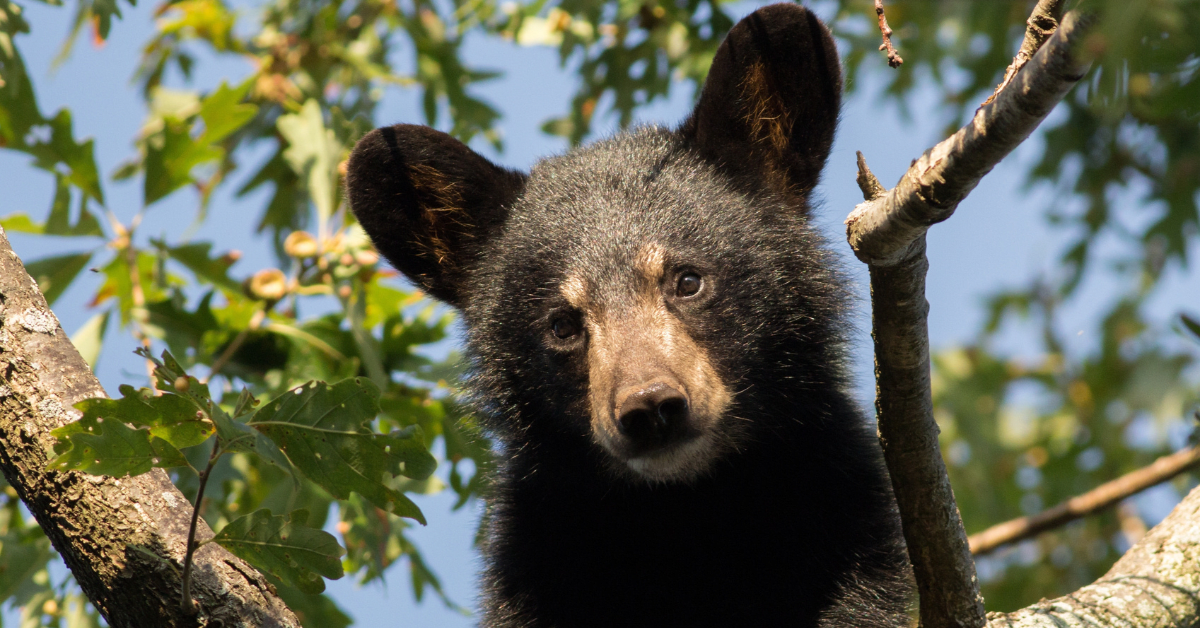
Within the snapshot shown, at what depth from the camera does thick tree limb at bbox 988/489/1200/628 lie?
11.0 feet

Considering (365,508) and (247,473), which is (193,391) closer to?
(365,508)

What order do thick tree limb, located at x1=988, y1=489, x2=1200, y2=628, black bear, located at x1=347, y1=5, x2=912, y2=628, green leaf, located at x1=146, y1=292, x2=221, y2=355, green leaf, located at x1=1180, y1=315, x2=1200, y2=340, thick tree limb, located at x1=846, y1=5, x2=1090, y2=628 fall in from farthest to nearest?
1. green leaf, located at x1=146, y1=292, x2=221, y2=355
2. black bear, located at x1=347, y1=5, x2=912, y2=628
3. green leaf, located at x1=1180, y1=315, x2=1200, y2=340
4. thick tree limb, located at x1=988, y1=489, x2=1200, y2=628
5. thick tree limb, located at x1=846, y1=5, x2=1090, y2=628

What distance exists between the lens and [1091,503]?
5.49 metres

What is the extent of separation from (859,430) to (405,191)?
2344mm

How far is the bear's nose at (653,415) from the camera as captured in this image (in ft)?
11.2

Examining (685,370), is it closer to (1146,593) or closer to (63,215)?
(1146,593)

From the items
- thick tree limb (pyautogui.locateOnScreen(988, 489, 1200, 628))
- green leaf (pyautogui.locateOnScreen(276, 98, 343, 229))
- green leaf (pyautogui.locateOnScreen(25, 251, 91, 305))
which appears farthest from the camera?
green leaf (pyautogui.locateOnScreen(276, 98, 343, 229))

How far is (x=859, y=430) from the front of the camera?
4160mm

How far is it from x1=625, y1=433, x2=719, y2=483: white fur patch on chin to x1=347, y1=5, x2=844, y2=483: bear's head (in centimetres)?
1

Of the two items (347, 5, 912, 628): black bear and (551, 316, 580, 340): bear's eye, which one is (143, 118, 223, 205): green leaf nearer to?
(347, 5, 912, 628): black bear

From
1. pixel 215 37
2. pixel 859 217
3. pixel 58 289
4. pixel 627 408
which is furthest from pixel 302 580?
pixel 215 37

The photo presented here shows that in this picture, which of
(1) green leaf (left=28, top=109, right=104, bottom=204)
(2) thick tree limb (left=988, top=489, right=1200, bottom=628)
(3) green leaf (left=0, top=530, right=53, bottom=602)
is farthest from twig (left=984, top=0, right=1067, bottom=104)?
(3) green leaf (left=0, top=530, right=53, bottom=602)

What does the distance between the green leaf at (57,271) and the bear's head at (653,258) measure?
1.55 metres

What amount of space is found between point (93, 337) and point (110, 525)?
257 cm
